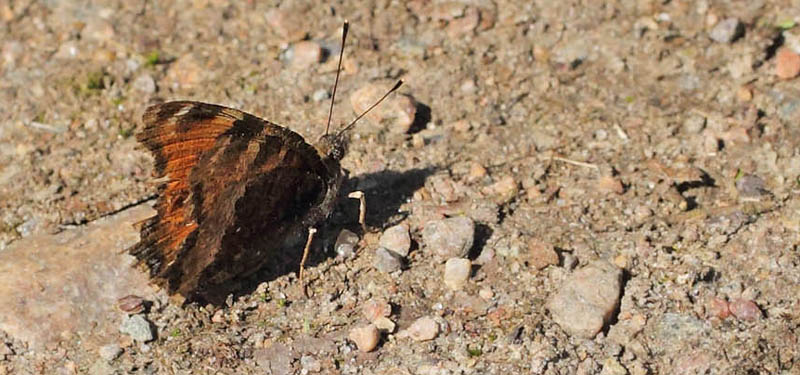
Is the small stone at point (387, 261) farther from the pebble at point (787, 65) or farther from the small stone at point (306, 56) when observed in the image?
the pebble at point (787, 65)

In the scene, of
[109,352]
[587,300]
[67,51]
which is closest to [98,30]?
[67,51]

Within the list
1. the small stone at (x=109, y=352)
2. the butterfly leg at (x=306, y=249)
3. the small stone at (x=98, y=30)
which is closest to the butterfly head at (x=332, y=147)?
the butterfly leg at (x=306, y=249)

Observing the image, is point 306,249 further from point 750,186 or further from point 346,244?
point 750,186

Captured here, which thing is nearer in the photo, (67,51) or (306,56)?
(306,56)

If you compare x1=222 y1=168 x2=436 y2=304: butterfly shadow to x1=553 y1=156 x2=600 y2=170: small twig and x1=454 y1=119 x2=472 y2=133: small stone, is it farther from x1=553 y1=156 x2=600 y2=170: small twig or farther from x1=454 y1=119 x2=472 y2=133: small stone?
x1=553 y1=156 x2=600 y2=170: small twig

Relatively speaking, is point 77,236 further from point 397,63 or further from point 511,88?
point 511,88

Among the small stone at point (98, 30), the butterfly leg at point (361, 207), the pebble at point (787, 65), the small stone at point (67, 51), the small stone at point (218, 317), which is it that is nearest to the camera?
A: the small stone at point (218, 317)

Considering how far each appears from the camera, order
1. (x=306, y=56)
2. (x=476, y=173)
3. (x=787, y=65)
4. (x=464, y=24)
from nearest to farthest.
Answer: (x=476, y=173)
(x=787, y=65)
(x=306, y=56)
(x=464, y=24)
